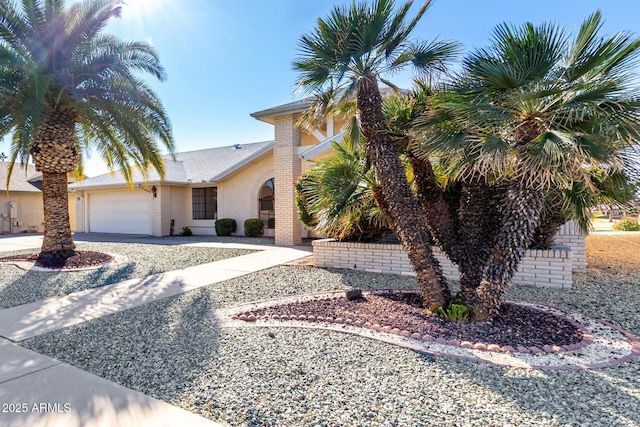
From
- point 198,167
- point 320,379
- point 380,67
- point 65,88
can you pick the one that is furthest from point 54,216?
point 198,167

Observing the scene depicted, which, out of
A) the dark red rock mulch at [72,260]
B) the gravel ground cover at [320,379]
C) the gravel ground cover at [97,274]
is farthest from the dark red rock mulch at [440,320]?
the dark red rock mulch at [72,260]

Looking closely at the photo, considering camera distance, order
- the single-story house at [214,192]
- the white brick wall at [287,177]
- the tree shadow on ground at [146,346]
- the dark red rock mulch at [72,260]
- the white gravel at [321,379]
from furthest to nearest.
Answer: the single-story house at [214,192], the white brick wall at [287,177], the dark red rock mulch at [72,260], the tree shadow on ground at [146,346], the white gravel at [321,379]

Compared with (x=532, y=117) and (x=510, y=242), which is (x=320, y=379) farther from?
(x=532, y=117)

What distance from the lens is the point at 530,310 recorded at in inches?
231

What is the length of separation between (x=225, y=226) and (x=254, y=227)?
73.9 inches

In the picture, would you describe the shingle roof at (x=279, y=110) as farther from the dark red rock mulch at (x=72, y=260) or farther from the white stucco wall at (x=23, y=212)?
the white stucco wall at (x=23, y=212)

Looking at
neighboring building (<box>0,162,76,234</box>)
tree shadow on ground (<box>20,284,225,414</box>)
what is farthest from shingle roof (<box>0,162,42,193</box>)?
tree shadow on ground (<box>20,284,225,414</box>)

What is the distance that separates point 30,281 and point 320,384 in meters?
8.55

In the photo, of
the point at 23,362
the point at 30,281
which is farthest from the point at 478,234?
the point at 30,281

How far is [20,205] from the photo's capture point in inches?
1033

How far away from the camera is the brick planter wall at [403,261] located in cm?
756

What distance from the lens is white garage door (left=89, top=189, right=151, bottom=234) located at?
21.4m

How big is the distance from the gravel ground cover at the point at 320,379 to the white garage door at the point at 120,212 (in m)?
17.1

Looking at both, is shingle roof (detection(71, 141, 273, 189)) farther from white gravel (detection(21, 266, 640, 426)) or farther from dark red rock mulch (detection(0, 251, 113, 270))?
white gravel (detection(21, 266, 640, 426))
